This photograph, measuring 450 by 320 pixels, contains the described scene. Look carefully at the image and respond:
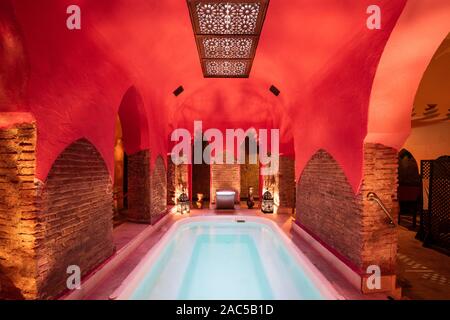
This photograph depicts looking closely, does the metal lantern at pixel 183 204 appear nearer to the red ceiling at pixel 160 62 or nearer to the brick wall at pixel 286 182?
the red ceiling at pixel 160 62

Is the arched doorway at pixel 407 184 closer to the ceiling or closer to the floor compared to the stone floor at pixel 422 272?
closer to the ceiling

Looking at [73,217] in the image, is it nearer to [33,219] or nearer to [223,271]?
[33,219]

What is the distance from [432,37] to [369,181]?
6.79 ft

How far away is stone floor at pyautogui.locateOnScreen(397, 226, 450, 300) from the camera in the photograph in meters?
4.19

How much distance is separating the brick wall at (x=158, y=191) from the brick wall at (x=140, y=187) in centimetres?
20

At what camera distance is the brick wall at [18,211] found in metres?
2.83

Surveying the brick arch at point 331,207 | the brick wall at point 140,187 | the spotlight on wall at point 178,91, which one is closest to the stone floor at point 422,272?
the brick arch at point 331,207

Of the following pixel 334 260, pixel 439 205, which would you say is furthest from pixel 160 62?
pixel 439 205

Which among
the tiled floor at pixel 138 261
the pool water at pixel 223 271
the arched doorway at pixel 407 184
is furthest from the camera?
the arched doorway at pixel 407 184

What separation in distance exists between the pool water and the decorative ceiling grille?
177 inches

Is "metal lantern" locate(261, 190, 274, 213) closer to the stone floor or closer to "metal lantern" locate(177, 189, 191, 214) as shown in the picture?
"metal lantern" locate(177, 189, 191, 214)

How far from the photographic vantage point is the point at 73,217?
3596 mm

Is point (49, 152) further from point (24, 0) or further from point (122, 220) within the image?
point (122, 220)

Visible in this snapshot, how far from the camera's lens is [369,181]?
4008 millimetres
